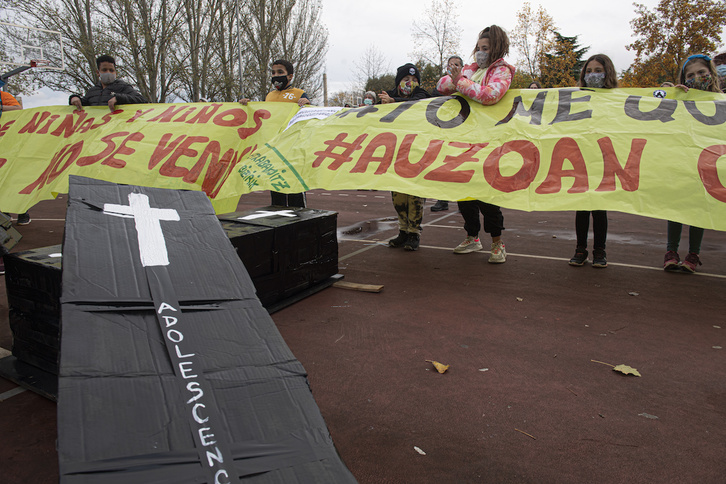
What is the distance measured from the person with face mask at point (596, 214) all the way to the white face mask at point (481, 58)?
0.99 m

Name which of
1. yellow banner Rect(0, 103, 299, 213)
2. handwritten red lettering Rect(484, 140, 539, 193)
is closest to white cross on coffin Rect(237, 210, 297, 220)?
yellow banner Rect(0, 103, 299, 213)

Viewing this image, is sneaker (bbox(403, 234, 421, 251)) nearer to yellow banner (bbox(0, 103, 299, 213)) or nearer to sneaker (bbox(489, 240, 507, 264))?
sneaker (bbox(489, 240, 507, 264))

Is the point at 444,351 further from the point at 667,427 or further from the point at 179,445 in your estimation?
the point at 179,445

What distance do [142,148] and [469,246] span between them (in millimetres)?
4263

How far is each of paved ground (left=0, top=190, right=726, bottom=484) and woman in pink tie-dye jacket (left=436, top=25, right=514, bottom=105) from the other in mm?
1973

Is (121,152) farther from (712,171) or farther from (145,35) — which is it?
(145,35)

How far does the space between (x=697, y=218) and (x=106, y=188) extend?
14.1ft

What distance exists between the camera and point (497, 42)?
5.06m

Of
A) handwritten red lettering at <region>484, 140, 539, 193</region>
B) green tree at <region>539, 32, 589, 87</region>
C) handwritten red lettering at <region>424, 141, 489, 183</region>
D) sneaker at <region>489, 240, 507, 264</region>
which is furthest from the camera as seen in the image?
green tree at <region>539, 32, 589, 87</region>

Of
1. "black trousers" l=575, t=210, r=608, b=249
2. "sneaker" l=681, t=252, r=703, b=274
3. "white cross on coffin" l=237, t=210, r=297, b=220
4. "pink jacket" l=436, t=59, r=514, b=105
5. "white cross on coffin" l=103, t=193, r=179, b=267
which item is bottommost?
"sneaker" l=681, t=252, r=703, b=274

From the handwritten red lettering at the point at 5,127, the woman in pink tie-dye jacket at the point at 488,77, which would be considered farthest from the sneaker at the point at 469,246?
the handwritten red lettering at the point at 5,127

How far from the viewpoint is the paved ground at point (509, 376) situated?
2.21 m

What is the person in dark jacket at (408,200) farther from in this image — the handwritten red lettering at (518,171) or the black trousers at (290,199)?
the handwritten red lettering at (518,171)

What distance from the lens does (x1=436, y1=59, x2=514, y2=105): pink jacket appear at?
15.8 feet
